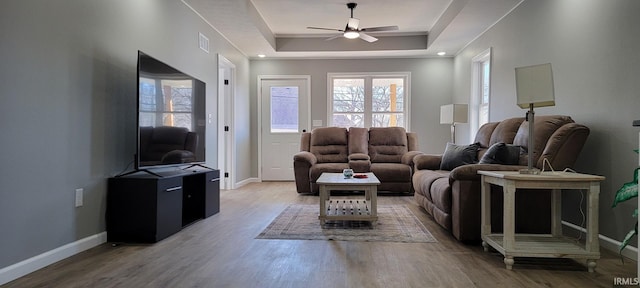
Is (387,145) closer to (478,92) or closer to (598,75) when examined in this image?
(478,92)

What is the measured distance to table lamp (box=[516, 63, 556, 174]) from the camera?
2.37 m

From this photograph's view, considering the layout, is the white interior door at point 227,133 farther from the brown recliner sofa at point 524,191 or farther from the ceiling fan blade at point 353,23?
the brown recliner sofa at point 524,191

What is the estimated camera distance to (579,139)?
2.62 metres

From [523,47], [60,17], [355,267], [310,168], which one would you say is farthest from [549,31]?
[60,17]

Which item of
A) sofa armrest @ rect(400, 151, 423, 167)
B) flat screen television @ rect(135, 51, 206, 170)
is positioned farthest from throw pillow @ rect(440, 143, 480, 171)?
flat screen television @ rect(135, 51, 206, 170)

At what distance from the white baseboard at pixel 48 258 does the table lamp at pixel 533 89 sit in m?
2.97

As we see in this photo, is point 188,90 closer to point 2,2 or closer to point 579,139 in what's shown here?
point 2,2

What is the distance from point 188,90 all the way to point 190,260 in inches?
68.2

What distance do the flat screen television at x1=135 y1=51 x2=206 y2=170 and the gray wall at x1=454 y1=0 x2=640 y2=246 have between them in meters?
3.36

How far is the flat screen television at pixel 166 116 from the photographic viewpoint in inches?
112

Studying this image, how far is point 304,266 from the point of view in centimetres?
227

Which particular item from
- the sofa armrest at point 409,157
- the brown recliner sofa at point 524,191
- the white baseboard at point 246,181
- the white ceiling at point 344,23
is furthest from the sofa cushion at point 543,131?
the white baseboard at point 246,181

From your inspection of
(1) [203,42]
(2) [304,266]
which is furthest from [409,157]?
(2) [304,266]

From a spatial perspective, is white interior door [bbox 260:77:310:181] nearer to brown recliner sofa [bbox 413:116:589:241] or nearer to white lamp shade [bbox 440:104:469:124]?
white lamp shade [bbox 440:104:469:124]
